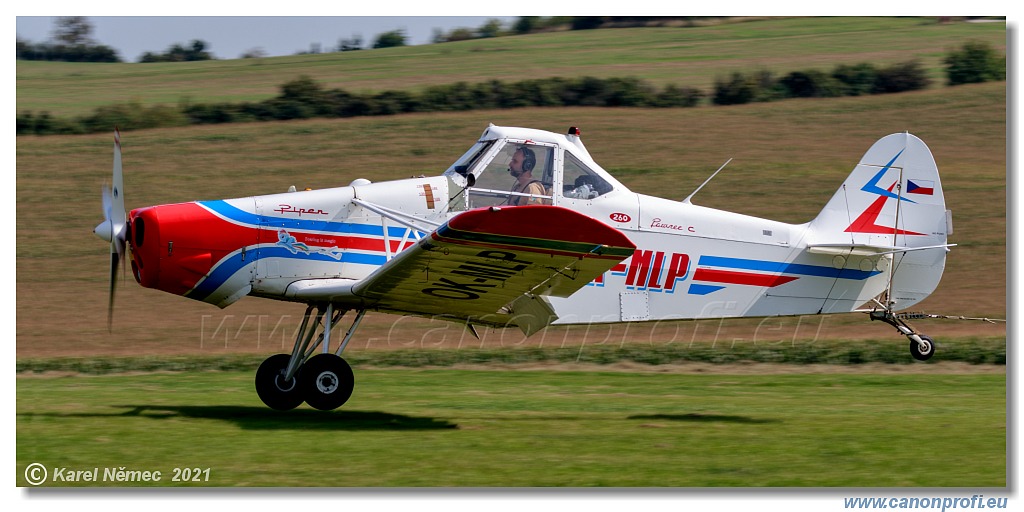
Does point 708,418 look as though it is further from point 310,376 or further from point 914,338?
point 310,376

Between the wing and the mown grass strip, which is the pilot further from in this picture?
the mown grass strip

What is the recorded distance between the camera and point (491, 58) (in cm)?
2991

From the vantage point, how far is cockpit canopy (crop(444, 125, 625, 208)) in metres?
9.59

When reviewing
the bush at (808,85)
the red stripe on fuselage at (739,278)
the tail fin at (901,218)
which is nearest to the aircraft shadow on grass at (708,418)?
the red stripe on fuselage at (739,278)

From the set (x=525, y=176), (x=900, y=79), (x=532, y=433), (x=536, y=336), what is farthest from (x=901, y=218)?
(x=900, y=79)

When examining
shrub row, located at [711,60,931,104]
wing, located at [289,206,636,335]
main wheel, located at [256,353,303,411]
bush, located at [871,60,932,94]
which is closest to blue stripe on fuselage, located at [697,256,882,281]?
wing, located at [289,206,636,335]

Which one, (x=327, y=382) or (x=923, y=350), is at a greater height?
(x=923, y=350)

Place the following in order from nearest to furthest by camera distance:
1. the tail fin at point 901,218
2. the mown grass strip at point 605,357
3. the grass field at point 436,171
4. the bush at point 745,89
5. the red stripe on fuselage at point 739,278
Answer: the red stripe on fuselage at point 739,278 < the tail fin at point 901,218 < the mown grass strip at point 605,357 < the grass field at point 436,171 < the bush at point 745,89

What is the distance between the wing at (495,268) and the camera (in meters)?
7.47

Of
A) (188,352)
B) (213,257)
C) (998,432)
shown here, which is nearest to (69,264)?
(188,352)

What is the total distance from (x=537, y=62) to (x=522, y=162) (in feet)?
65.8

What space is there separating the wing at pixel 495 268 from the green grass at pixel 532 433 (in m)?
1.07

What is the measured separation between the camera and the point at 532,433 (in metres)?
8.95

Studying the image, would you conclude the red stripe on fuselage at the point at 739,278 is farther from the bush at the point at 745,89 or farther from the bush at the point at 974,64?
the bush at the point at 974,64
